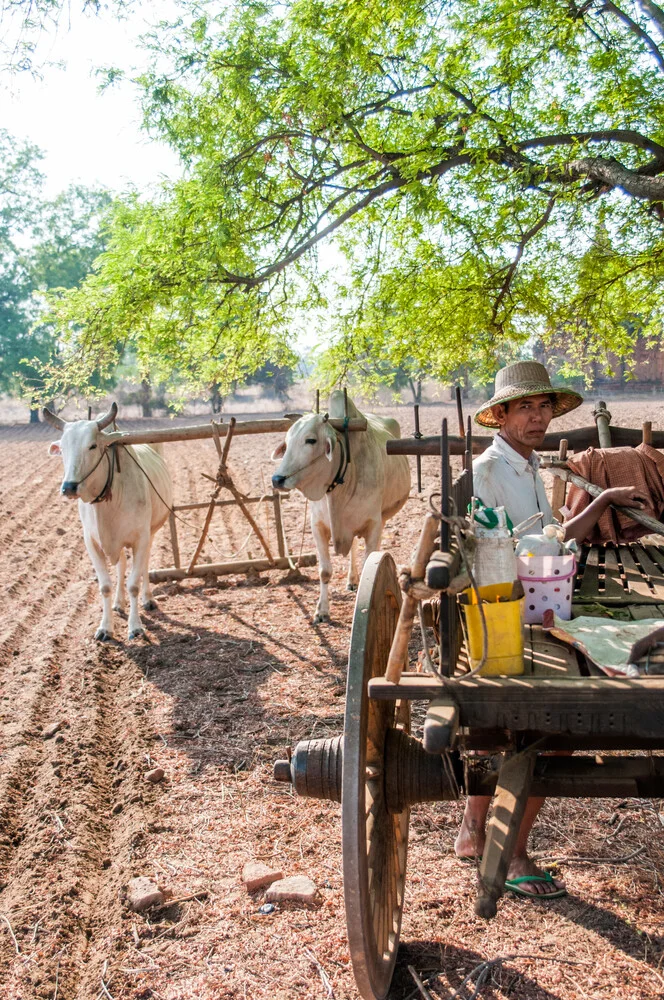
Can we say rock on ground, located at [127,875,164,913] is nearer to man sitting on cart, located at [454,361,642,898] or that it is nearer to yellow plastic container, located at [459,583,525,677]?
man sitting on cart, located at [454,361,642,898]

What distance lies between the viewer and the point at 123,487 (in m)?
7.93

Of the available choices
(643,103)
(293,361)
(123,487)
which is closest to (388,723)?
(123,487)

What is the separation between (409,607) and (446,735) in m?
0.37

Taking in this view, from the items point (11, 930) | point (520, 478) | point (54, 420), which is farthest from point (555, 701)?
point (54, 420)

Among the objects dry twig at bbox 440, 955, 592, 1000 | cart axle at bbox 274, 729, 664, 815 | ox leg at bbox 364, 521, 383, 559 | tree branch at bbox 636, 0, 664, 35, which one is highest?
tree branch at bbox 636, 0, 664, 35

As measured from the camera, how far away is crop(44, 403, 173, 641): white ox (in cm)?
737

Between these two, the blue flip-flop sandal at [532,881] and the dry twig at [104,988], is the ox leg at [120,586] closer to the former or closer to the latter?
the dry twig at [104,988]

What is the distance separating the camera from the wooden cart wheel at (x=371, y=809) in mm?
2455

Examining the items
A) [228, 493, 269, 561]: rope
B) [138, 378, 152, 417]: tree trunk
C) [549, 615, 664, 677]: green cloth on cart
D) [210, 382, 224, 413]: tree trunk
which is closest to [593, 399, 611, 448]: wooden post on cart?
[549, 615, 664, 677]: green cloth on cart

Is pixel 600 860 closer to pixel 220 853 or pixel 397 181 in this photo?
pixel 220 853

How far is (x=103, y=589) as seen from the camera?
7695 millimetres

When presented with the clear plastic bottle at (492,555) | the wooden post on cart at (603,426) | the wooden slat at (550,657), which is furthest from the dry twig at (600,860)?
the wooden post on cart at (603,426)

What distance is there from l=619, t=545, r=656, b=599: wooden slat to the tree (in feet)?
11.7

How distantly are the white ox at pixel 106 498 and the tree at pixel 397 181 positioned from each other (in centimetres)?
109
